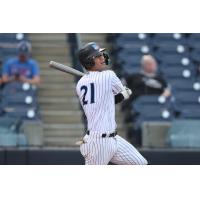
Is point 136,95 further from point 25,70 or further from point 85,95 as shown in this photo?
point 85,95

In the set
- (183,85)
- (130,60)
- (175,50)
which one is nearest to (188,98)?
(183,85)

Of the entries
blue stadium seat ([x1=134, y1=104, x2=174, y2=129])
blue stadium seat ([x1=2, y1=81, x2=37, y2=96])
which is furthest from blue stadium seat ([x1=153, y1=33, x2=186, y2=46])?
blue stadium seat ([x1=2, y1=81, x2=37, y2=96])

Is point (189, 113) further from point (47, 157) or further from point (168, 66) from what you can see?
point (47, 157)

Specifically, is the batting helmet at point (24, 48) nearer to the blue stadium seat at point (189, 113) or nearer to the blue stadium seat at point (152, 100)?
the blue stadium seat at point (152, 100)

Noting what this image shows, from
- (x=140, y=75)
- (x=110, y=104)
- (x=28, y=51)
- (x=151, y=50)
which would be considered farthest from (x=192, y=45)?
(x=110, y=104)

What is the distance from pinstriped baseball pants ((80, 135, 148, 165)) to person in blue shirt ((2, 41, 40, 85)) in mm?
4421

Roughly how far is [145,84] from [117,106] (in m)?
0.67

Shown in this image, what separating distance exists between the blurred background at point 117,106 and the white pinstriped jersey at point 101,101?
3.18 metres

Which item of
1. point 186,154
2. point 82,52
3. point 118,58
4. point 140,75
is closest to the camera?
point 82,52

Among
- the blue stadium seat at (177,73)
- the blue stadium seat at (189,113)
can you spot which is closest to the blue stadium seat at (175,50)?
the blue stadium seat at (177,73)

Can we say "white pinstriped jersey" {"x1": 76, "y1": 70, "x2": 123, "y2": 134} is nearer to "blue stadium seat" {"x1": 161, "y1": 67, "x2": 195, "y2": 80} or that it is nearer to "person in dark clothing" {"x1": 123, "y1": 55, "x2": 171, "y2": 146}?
"person in dark clothing" {"x1": 123, "y1": 55, "x2": 171, "y2": 146}

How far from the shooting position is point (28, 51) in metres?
13.6

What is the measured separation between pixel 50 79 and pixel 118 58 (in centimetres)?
98

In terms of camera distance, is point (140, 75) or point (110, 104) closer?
point (110, 104)
